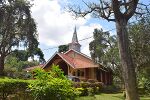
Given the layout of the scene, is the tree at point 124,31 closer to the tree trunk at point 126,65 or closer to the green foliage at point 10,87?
the tree trunk at point 126,65

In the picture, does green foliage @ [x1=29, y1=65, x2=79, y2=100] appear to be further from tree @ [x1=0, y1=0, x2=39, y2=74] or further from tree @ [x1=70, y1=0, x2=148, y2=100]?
tree @ [x1=0, y1=0, x2=39, y2=74]

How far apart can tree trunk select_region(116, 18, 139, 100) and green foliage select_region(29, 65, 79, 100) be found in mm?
2273

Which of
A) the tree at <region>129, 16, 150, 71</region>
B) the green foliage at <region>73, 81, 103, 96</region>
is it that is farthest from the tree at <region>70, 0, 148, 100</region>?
A: the tree at <region>129, 16, 150, 71</region>

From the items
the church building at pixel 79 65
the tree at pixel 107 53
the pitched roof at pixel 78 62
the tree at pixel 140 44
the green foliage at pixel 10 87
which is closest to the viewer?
the green foliage at pixel 10 87

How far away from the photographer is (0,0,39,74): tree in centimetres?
4875

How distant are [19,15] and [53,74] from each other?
39.7 m

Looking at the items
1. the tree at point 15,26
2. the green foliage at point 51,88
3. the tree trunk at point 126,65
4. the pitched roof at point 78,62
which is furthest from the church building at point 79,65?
the green foliage at point 51,88

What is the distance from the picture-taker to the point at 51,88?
439 inches

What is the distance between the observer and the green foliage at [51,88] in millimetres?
11164

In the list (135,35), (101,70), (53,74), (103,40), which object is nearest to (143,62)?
(135,35)

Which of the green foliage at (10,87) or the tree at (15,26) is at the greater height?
the tree at (15,26)

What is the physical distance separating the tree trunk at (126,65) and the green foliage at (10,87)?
6583mm

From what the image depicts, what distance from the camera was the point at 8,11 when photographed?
48844mm

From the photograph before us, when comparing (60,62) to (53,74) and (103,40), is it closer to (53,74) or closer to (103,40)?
(103,40)
